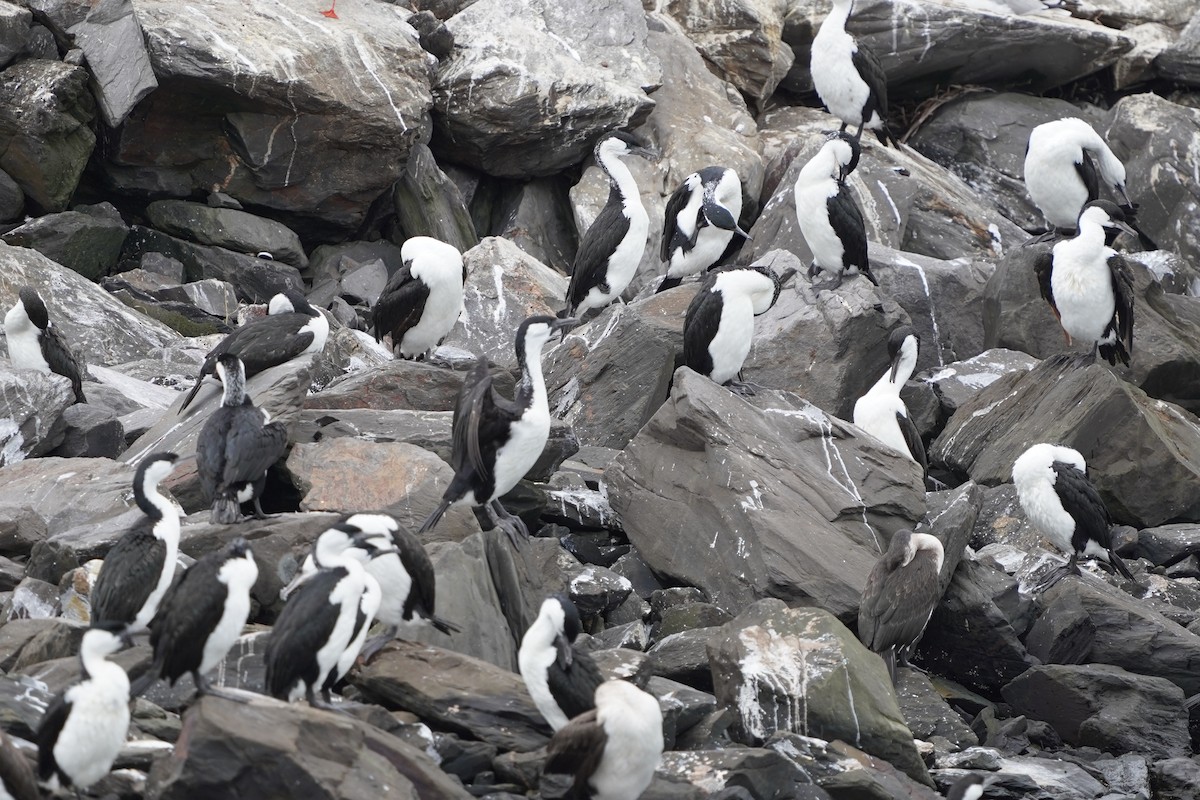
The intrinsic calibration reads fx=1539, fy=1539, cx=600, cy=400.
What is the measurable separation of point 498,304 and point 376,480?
545 cm

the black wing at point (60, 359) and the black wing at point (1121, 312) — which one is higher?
the black wing at point (1121, 312)

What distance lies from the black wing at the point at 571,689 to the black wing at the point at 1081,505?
472cm

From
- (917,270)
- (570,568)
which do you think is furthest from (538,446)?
(917,270)

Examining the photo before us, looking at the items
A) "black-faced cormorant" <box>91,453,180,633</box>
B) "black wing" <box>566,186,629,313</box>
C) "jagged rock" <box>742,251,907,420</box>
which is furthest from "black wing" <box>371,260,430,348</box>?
"black-faced cormorant" <box>91,453,180,633</box>

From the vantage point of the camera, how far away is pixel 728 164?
54.6ft

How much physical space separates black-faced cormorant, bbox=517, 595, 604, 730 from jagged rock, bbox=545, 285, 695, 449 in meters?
5.14

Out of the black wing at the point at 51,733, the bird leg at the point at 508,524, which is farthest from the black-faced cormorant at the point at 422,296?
the black wing at the point at 51,733

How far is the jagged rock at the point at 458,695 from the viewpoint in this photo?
→ 21.4 ft

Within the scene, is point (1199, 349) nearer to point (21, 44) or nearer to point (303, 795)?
point (303, 795)

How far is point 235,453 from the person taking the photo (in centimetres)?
807

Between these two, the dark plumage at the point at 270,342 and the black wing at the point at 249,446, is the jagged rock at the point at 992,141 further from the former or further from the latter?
the black wing at the point at 249,446

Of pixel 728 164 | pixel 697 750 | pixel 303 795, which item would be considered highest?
pixel 303 795

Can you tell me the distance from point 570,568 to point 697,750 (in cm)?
223

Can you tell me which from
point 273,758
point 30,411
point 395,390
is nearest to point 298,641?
point 273,758
